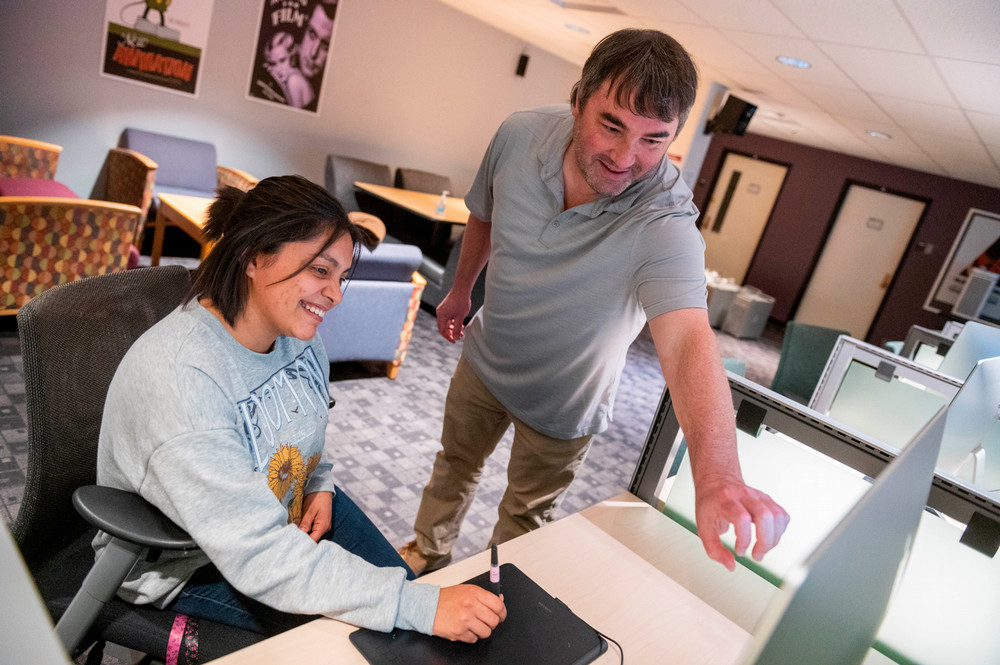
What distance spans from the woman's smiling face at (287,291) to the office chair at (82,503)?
28 centimetres

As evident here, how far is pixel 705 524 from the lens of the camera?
83 cm

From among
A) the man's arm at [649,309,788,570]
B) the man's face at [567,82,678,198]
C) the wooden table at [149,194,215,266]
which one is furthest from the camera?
the wooden table at [149,194,215,266]

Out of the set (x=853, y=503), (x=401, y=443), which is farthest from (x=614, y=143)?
(x=401, y=443)

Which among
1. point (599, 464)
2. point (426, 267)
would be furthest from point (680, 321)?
point (426, 267)

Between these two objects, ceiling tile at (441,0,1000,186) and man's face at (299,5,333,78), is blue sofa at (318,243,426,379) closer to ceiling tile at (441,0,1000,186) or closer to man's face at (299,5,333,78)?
ceiling tile at (441,0,1000,186)

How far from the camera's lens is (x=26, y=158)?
14.1ft

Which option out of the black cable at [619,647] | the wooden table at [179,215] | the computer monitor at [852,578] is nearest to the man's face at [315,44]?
the wooden table at [179,215]

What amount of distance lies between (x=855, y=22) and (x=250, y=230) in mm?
3368

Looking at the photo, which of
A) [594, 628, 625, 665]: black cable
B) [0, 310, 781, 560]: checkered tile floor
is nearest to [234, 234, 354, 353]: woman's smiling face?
[594, 628, 625, 665]: black cable

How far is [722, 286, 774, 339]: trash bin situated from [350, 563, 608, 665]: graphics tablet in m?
7.87

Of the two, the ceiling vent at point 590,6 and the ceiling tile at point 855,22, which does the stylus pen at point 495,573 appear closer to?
the ceiling tile at point 855,22

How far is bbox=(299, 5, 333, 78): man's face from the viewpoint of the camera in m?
5.93

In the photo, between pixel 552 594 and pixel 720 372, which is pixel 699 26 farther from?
pixel 552 594

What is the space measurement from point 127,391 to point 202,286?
253 mm
